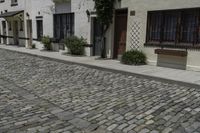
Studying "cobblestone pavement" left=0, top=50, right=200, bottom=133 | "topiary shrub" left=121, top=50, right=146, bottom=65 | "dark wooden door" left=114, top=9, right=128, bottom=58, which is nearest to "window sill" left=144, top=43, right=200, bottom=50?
"topiary shrub" left=121, top=50, right=146, bottom=65

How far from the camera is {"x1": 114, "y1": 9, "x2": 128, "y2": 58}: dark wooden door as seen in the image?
11.7 m

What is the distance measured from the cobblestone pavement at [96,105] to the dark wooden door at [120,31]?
3739 mm

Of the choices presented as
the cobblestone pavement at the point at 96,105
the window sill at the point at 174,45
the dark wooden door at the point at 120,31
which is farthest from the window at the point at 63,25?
the cobblestone pavement at the point at 96,105

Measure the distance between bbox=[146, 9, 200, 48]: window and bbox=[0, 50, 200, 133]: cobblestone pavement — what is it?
8.29 feet

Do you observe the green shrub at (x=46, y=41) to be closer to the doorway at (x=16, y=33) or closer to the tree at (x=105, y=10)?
the tree at (x=105, y=10)

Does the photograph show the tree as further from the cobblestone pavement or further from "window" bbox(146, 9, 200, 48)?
the cobblestone pavement

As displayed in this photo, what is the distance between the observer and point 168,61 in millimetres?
9828

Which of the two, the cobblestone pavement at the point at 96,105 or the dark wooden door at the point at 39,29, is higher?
the dark wooden door at the point at 39,29

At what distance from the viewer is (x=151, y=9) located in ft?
33.0

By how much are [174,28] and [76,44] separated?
6069 millimetres

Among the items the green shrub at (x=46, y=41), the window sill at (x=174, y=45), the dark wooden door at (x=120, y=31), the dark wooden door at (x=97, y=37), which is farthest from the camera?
the green shrub at (x=46, y=41)

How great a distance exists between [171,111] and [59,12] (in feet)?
40.7

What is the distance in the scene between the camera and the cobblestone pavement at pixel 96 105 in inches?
171

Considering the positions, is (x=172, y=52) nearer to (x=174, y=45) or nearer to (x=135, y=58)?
(x=174, y=45)
